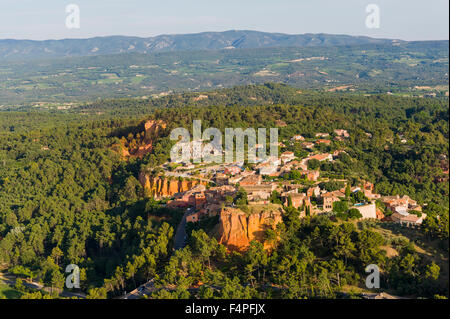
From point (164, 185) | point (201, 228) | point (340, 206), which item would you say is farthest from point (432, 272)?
point (164, 185)

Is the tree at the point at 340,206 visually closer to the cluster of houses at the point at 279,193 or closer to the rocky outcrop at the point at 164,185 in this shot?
the cluster of houses at the point at 279,193

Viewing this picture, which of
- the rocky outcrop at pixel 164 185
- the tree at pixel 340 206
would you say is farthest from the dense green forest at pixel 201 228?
the tree at pixel 340 206

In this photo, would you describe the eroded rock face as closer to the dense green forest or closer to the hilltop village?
the hilltop village

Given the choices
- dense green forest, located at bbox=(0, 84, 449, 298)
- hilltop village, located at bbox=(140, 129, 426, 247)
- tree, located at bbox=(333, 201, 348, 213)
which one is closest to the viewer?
dense green forest, located at bbox=(0, 84, 449, 298)

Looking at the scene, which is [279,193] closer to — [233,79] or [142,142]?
[142,142]

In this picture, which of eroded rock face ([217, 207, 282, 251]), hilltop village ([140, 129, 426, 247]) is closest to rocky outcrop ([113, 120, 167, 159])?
hilltop village ([140, 129, 426, 247])

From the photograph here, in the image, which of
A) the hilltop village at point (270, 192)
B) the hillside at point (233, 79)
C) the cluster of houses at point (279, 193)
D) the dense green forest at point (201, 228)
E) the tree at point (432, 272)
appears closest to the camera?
the tree at point (432, 272)
